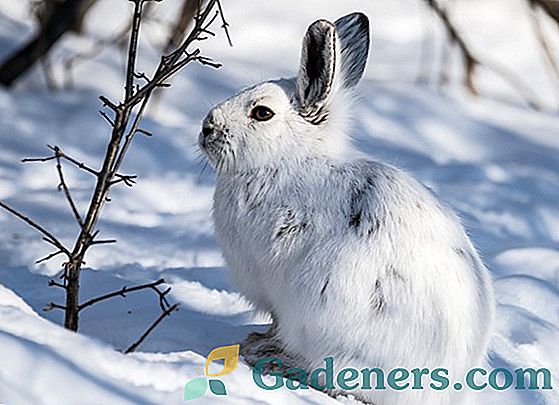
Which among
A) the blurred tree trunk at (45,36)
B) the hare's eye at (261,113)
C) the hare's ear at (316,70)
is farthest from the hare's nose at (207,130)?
the blurred tree trunk at (45,36)

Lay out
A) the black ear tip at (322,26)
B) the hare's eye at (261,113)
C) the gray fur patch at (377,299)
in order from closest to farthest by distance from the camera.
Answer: the gray fur patch at (377,299)
the black ear tip at (322,26)
the hare's eye at (261,113)

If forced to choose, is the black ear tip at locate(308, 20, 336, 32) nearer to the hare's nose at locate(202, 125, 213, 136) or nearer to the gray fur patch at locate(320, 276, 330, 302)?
the hare's nose at locate(202, 125, 213, 136)

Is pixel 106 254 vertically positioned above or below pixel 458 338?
below

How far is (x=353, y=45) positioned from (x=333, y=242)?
0.63m

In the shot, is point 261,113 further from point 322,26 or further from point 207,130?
point 322,26

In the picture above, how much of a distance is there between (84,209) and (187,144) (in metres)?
1.10

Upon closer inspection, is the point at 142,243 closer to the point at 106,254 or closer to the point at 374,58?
the point at 106,254

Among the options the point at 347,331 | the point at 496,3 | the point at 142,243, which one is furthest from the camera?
the point at 496,3

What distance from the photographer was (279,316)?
277 centimetres

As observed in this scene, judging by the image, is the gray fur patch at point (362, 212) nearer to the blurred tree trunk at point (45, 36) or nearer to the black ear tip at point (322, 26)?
the black ear tip at point (322, 26)

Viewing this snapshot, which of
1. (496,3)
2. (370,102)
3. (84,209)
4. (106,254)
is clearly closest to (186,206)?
(84,209)

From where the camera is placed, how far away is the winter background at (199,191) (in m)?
2.36

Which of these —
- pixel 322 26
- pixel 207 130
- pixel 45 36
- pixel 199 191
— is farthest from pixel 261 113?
pixel 45 36

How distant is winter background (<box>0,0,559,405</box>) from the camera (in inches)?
93.0
